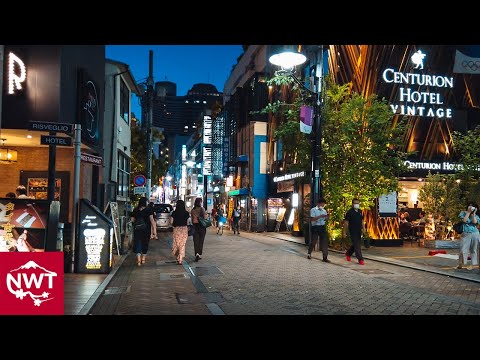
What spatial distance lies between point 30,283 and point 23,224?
3.14 meters

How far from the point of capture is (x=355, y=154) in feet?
60.9

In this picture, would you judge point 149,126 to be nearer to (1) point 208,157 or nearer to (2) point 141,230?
(2) point 141,230

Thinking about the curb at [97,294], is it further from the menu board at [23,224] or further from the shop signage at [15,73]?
the shop signage at [15,73]

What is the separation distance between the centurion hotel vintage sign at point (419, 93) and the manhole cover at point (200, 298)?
15.7 m

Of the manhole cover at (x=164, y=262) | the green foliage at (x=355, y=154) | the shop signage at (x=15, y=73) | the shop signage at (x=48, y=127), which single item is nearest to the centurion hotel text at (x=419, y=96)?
the green foliage at (x=355, y=154)

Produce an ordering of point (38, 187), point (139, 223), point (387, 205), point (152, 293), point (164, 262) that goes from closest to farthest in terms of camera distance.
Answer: point (152, 293), point (139, 223), point (164, 262), point (38, 187), point (387, 205)

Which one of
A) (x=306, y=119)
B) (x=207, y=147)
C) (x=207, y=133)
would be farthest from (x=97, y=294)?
(x=207, y=133)

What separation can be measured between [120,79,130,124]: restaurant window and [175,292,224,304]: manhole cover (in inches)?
641

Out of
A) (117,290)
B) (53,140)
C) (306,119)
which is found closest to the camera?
(117,290)

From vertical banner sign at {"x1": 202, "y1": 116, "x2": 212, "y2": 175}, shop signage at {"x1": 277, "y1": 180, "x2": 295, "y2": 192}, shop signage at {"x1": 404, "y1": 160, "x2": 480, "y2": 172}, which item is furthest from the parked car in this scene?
vertical banner sign at {"x1": 202, "y1": 116, "x2": 212, "y2": 175}

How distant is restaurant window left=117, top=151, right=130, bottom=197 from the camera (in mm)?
24125

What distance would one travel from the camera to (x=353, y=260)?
15.4 m
